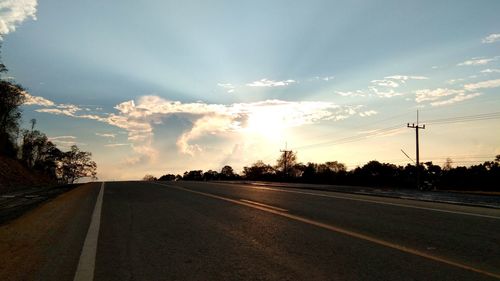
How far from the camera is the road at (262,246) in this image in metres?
5.75

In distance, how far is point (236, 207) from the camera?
43.1 ft

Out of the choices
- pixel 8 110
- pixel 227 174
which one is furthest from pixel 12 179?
pixel 227 174

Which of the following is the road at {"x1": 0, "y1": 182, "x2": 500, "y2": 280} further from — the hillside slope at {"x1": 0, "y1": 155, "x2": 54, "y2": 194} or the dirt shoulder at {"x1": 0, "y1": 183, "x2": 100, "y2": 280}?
the hillside slope at {"x1": 0, "y1": 155, "x2": 54, "y2": 194}

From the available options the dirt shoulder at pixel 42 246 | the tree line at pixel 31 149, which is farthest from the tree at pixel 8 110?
the dirt shoulder at pixel 42 246

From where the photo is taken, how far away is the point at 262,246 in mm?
7297

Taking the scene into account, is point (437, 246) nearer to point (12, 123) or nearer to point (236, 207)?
point (236, 207)

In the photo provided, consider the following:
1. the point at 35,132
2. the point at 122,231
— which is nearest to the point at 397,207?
the point at 122,231

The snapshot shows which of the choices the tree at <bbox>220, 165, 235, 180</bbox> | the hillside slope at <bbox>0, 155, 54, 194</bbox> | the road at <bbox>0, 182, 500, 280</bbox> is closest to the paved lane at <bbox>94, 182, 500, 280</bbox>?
the road at <bbox>0, 182, 500, 280</bbox>

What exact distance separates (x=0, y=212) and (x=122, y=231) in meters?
7.43

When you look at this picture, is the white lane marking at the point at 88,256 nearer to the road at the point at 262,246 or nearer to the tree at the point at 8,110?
the road at the point at 262,246

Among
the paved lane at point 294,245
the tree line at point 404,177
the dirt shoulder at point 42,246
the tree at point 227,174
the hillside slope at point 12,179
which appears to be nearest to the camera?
the paved lane at point 294,245

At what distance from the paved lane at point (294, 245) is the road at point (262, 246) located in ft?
0.05

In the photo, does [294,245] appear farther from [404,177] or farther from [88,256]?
[404,177]

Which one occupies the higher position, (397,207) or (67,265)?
(397,207)
